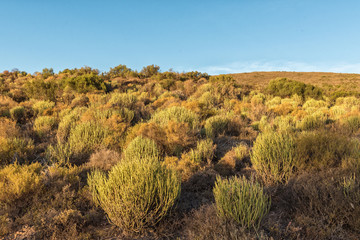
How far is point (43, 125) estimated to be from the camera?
8.17 m

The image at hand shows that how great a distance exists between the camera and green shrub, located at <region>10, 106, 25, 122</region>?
30.4ft

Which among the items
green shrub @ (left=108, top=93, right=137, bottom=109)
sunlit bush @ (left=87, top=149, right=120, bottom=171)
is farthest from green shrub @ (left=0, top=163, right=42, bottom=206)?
green shrub @ (left=108, top=93, right=137, bottom=109)

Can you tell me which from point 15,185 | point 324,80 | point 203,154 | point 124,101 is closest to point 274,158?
point 203,154

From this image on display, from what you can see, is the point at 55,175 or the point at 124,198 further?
the point at 55,175

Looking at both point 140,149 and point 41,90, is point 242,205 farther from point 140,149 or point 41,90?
point 41,90

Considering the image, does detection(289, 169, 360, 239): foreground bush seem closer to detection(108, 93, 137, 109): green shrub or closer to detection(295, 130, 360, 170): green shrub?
detection(295, 130, 360, 170): green shrub

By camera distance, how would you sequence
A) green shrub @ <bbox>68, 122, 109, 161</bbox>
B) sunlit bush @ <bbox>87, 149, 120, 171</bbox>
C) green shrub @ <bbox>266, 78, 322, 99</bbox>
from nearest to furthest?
sunlit bush @ <bbox>87, 149, 120, 171</bbox>
green shrub @ <bbox>68, 122, 109, 161</bbox>
green shrub @ <bbox>266, 78, 322, 99</bbox>

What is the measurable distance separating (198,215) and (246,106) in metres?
11.6

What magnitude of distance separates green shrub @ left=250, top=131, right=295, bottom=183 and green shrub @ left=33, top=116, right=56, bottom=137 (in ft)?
24.4

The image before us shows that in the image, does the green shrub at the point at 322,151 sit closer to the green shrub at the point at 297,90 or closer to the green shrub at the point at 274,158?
the green shrub at the point at 274,158

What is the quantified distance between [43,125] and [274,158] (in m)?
8.48

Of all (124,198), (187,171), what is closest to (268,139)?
(187,171)

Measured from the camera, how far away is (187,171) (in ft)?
15.5

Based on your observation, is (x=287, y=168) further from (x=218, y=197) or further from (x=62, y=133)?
(x=62, y=133)
